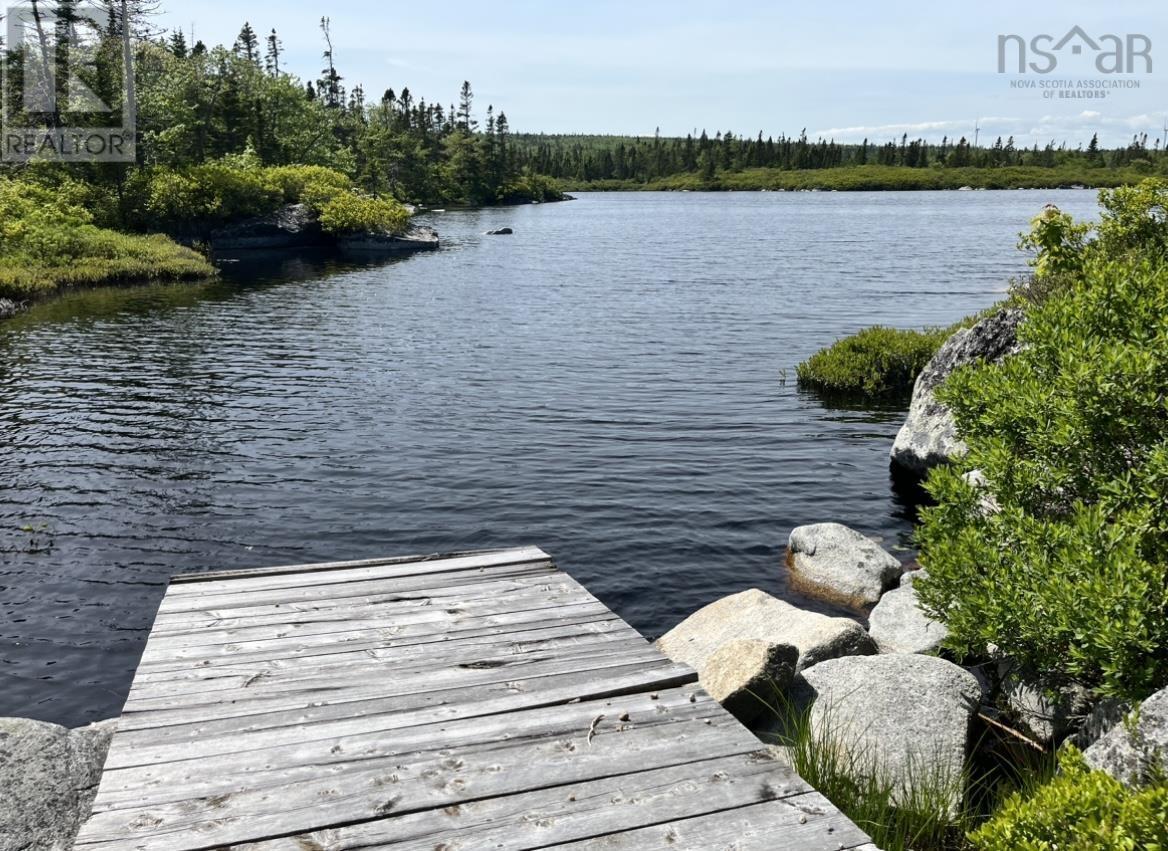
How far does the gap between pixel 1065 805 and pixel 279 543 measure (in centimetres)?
1051

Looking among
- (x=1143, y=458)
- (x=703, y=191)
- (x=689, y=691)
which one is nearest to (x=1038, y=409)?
(x=1143, y=458)

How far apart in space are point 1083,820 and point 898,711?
2838mm

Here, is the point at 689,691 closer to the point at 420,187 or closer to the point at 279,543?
the point at 279,543

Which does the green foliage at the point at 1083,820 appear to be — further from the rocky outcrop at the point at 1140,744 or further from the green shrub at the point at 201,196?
the green shrub at the point at 201,196

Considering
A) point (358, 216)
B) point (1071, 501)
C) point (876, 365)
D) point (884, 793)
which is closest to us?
point (884, 793)

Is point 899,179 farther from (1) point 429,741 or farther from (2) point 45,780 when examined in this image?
(2) point 45,780

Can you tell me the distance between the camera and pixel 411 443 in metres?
17.1

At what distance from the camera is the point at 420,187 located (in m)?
114

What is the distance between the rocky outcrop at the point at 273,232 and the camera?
5784 centimetres

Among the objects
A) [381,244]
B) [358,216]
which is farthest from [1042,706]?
[358,216]

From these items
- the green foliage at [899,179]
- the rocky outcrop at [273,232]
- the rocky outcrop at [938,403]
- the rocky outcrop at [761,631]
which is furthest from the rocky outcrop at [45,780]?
the green foliage at [899,179]

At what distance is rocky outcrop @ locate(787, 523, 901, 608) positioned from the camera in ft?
35.7

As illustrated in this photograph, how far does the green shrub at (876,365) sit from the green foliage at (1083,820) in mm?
17142

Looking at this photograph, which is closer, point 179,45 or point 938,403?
point 938,403
